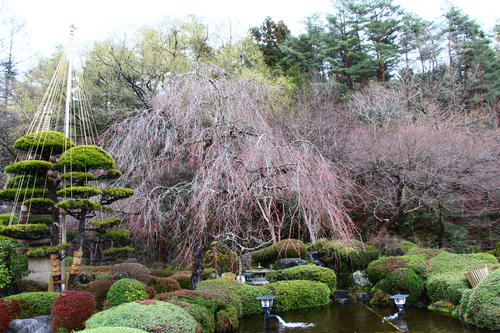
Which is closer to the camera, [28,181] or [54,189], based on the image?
[28,181]

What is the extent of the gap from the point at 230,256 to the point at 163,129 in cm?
381

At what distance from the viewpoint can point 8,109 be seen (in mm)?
15477

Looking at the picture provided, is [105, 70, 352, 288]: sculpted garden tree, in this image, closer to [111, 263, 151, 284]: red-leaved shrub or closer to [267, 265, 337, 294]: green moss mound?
[111, 263, 151, 284]: red-leaved shrub

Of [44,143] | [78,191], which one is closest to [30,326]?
[78,191]

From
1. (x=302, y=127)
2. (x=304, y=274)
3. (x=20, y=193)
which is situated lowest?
(x=304, y=274)

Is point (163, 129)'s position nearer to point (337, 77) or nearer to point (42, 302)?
point (42, 302)

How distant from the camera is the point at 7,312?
5.82 m

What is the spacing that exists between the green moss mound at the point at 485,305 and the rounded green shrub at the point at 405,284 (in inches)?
70.6

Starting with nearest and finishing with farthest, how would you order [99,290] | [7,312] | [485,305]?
Answer: [7,312] < [485,305] < [99,290]

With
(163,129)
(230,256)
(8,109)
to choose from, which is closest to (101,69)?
(8,109)

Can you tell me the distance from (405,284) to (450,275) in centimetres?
95

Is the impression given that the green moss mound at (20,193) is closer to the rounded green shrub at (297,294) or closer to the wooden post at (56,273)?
the wooden post at (56,273)

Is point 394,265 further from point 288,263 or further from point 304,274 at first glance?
point 288,263

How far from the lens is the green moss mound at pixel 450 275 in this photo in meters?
8.08
